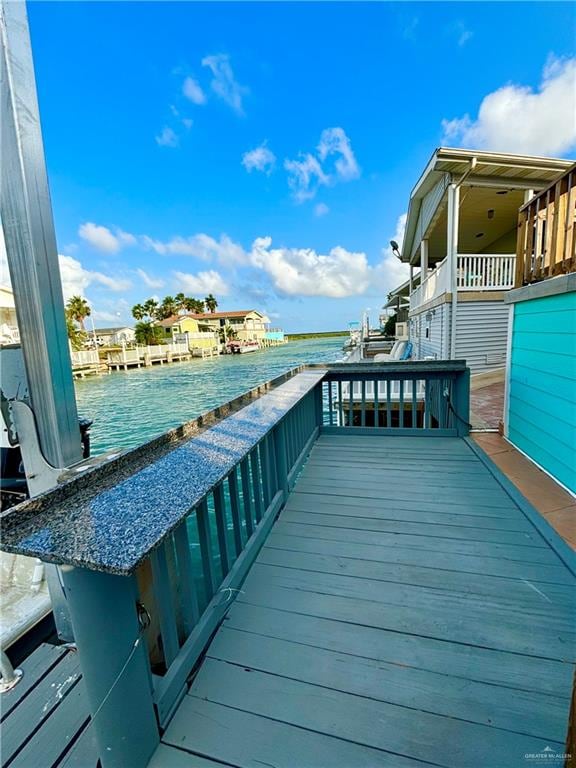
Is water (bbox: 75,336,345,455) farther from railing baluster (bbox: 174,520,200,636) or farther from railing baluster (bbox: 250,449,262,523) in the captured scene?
railing baluster (bbox: 174,520,200,636)

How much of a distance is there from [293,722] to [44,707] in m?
0.87

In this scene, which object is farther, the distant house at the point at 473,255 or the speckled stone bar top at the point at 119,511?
the distant house at the point at 473,255

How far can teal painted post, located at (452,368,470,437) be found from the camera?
3538 millimetres

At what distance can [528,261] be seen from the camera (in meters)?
3.21

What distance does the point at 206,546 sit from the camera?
1441 mm

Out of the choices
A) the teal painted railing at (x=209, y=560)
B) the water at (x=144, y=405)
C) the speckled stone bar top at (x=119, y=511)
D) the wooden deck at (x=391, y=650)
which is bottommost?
the water at (x=144, y=405)

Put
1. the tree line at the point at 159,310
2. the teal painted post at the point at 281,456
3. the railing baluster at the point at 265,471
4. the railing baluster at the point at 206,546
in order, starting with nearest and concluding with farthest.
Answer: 1. the railing baluster at the point at 206,546
2. the railing baluster at the point at 265,471
3. the teal painted post at the point at 281,456
4. the tree line at the point at 159,310

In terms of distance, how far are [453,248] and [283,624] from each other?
810 centimetres

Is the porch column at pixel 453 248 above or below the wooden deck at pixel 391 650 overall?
above

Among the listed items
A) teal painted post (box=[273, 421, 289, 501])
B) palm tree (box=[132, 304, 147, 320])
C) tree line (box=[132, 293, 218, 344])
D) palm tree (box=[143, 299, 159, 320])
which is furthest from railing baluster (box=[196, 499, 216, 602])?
palm tree (box=[143, 299, 159, 320])

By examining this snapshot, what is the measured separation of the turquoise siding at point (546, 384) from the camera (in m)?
2.45

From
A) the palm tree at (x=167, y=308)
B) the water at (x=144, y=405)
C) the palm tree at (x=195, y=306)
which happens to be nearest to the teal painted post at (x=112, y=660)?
the water at (x=144, y=405)

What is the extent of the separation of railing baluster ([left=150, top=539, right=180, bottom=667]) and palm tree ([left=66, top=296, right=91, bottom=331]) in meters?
45.0

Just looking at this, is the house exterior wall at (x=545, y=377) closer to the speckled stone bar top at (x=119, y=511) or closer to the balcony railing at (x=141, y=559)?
the balcony railing at (x=141, y=559)
